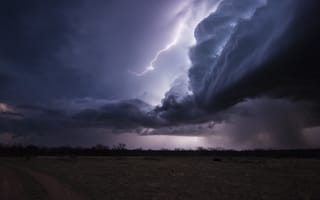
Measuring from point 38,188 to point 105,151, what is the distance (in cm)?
17307

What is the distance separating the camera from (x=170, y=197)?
22.2 meters

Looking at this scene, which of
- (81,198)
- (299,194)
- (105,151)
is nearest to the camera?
(81,198)

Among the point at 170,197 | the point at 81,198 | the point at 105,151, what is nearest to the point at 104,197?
the point at 81,198

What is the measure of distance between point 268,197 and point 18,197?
19853 mm

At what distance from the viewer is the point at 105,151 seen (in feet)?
631

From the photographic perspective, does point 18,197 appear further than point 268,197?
No

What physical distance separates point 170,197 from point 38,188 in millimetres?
11819

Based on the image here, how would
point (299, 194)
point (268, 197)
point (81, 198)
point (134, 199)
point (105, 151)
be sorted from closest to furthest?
1. point (81, 198)
2. point (134, 199)
3. point (268, 197)
4. point (299, 194)
5. point (105, 151)

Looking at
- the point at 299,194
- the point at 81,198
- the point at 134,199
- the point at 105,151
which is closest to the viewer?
the point at 81,198

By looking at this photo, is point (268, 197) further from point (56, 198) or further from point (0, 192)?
point (0, 192)

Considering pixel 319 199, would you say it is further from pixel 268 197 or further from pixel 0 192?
pixel 0 192

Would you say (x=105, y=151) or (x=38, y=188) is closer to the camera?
(x=38, y=188)

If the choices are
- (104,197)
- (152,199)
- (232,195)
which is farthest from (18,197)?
(232,195)

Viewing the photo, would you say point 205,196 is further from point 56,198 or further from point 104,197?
point 56,198
